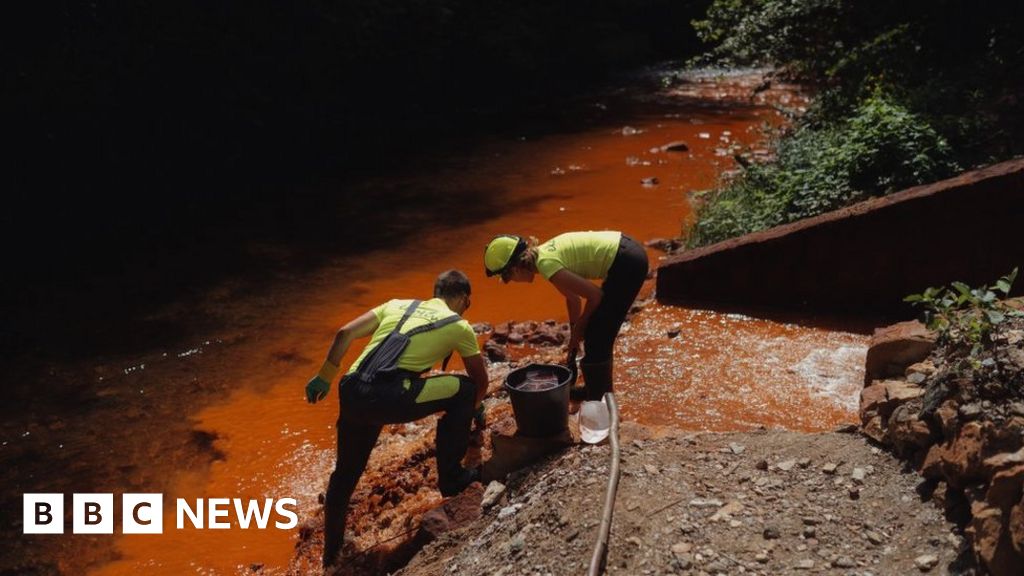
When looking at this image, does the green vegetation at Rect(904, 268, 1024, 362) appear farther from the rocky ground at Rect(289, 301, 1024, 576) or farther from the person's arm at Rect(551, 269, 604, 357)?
the person's arm at Rect(551, 269, 604, 357)

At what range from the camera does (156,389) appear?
7.43 m

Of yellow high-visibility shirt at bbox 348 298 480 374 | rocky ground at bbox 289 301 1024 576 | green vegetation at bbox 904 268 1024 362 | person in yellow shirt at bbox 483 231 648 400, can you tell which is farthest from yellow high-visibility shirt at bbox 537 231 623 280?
green vegetation at bbox 904 268 1024 362

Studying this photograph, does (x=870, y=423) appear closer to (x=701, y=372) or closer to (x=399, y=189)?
(x=701, y=372)

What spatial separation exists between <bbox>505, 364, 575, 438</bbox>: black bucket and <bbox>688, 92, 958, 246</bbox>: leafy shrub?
436 cm

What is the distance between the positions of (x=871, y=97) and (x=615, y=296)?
647 centimetres

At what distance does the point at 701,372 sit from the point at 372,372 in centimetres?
275

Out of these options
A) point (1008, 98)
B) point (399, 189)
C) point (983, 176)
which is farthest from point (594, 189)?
point (983, 176)

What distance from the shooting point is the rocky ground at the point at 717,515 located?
3457mm

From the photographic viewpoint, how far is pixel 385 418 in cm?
448

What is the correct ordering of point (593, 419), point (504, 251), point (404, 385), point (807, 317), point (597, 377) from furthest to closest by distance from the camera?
point (807, 317)
point (597, 377)
point (504, 251)
point (593, 419)
point (404, 385)

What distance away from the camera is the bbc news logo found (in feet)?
18.7

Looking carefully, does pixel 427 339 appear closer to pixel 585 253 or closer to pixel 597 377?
pixel 585 253

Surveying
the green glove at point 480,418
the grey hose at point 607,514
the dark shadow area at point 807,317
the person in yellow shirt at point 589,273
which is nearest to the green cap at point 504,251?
the person in yellow shirt at point 589,273

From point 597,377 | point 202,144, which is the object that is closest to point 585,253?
point 597,377
